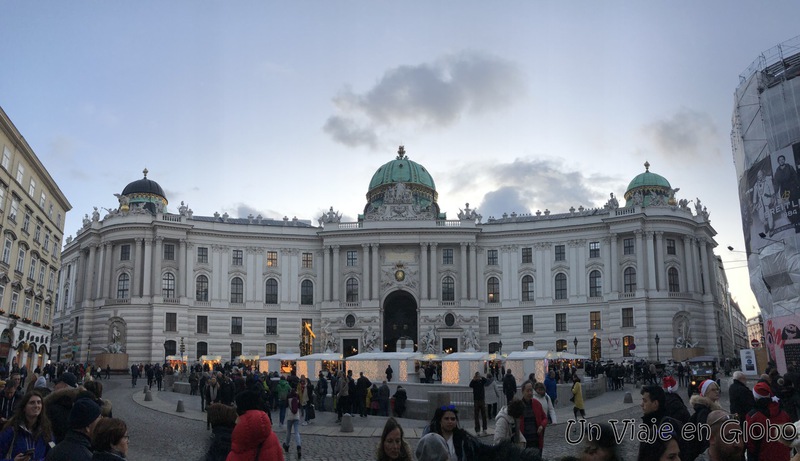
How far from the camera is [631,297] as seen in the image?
232 feet

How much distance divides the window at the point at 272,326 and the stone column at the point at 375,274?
Answer: 33.7ft

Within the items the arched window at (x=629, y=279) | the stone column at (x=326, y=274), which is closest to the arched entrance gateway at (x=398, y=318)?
the stone column at (x=326, y=274)

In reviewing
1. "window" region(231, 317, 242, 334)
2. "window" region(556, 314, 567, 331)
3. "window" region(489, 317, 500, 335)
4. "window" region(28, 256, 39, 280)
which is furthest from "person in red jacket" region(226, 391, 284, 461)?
"window" region(231, 317, 242, 334)

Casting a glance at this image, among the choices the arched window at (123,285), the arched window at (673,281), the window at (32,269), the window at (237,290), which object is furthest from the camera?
the window at (237,290)

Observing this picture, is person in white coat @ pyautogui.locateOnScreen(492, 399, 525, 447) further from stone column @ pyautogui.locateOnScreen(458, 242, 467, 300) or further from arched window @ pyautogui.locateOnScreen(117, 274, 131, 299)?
arched window @ pyautogui.locateOnScreen(117, 274, 131, 299)

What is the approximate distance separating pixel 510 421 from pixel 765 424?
407 centimetres

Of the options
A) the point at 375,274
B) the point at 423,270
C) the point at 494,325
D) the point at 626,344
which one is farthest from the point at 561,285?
the point at 375,274

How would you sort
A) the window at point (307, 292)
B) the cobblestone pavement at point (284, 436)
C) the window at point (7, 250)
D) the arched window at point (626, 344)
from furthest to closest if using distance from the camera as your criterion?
the window at point (307, 292)
the arched window at point (626, 344)
the window at point (7, 250)
the cobblestone pavement at point (284, 436)

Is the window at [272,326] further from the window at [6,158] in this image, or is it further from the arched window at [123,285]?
the window at [6,158]

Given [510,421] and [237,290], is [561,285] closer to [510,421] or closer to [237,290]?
[237,290]

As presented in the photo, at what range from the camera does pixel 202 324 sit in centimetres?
7375

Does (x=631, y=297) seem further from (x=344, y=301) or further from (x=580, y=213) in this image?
(x=344, y=301)

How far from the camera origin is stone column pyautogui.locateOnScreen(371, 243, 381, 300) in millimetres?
74625

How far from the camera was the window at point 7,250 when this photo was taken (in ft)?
156
